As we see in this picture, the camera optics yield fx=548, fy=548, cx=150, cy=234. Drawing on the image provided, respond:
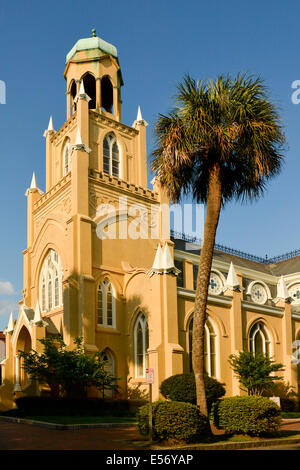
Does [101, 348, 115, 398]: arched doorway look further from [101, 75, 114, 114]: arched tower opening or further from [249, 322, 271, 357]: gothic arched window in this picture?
[101, 75, 114, 114]: arched tower opening

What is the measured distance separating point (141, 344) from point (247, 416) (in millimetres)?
14306

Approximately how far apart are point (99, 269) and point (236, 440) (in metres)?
17.0

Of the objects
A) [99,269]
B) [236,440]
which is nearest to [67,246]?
[99,269]

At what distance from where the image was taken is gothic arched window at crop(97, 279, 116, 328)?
32.9 metres

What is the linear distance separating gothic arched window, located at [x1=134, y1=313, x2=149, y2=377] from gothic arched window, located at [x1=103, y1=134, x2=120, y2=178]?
10.7 m

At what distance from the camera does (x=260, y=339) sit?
3656 cm

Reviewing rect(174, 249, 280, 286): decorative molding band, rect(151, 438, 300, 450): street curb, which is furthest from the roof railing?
rect(151, 438, 300, 450): street curb

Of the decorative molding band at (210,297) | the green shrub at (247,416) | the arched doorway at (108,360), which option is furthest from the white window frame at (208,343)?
the green shrub at (247,416)

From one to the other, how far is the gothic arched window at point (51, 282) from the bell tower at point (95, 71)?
10600 millimetres

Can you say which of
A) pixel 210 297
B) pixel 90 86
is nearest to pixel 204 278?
pixel 210 297

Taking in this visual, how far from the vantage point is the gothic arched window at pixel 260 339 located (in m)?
36.2

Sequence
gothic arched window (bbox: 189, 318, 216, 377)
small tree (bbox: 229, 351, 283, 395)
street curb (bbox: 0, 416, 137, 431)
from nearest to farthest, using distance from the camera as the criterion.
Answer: street curb (bbox: 0, 416, 137, 431), small tree (bbox: 229, 351, 283, 395), gothic arched window (bbox: 189, 318, 216, 377)

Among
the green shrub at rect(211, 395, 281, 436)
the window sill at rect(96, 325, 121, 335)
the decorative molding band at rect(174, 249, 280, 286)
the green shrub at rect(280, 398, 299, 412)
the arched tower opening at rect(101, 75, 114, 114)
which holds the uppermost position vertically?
the arched tower opening at rect(101, 75, 114, 114)
